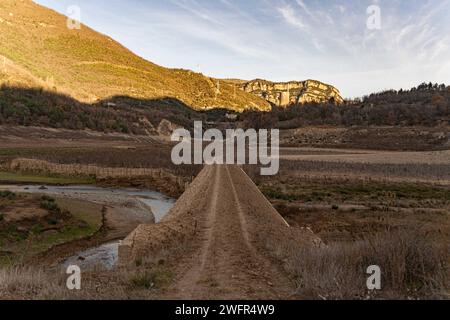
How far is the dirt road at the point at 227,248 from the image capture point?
28.7 feet

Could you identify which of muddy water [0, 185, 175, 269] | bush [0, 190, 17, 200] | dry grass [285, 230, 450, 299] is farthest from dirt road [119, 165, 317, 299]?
bush [0, 190, 17, 200]

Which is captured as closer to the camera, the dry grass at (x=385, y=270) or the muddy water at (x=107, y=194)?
the dry grass at (x=385, y=270)

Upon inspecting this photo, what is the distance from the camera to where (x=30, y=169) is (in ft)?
173

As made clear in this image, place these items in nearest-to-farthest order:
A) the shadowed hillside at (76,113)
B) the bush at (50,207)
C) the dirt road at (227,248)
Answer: the dirt road at (227,248) → the bush at (50,207) → the shadowed hillside at (76,113)

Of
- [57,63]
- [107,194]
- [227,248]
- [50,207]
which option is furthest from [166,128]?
[227,248]

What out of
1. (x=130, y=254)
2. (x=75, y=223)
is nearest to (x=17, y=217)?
(x=75, y=223)

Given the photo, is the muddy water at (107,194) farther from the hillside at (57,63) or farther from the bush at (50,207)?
the hillside at (57,63)

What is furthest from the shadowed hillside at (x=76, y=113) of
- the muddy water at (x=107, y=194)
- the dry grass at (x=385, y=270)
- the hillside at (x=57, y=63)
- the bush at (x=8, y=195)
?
the dry grass at (x=385, y=270)

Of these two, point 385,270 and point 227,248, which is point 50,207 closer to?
point 227,248

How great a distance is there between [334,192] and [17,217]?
76.4ft

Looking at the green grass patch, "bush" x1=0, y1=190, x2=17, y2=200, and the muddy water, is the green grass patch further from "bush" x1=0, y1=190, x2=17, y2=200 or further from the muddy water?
"bush" x1=0, y1=190, x2=17, y2=200

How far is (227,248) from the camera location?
13.5 meters

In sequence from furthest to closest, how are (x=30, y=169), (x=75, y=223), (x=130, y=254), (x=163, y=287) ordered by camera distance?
(x=30, y=169) < (x=75, y=223) < (x=130, y=254) < (x=163, y=287)
